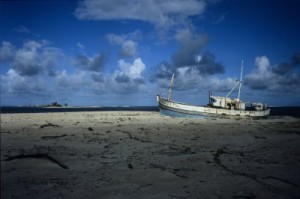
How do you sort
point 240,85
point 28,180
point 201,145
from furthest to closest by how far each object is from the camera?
point 240,85, point 201,145, point 28,180

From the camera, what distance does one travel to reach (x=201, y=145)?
51.0ft

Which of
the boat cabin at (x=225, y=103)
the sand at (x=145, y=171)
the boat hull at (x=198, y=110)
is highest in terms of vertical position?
the boat cabin at (x=225, y=103)

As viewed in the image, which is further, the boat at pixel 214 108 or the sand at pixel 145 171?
the boat at pixel 214 108

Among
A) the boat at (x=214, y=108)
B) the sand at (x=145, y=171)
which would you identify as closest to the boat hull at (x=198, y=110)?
the boat at (x=214, y=108)

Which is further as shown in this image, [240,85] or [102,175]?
[240,85]

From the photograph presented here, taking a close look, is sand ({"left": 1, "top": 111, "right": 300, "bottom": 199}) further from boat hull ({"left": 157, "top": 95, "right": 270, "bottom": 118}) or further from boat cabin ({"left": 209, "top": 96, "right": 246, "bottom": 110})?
boat cabin ({"left": 209, "top": 96, "right": 246, "bottom": 110})

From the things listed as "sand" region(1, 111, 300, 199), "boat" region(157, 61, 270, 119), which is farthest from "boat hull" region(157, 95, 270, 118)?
"sand" region(1, 111, 300, 199)

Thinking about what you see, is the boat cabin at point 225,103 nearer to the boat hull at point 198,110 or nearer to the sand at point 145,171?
the boat hull at point 198,110

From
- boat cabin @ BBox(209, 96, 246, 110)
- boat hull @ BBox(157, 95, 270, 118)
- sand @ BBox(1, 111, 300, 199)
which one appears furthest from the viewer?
boat cabin @ BBox(209, 96, 246, 110)

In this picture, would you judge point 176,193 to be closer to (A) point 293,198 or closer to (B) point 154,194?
(B) point 154,194

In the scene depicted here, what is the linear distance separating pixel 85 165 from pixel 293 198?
713cm

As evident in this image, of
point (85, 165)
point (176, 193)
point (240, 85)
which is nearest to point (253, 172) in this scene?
point (176, 193)

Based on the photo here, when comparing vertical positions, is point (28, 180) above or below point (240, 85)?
below

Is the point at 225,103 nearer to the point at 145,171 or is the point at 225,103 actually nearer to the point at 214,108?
the point at 214,108
